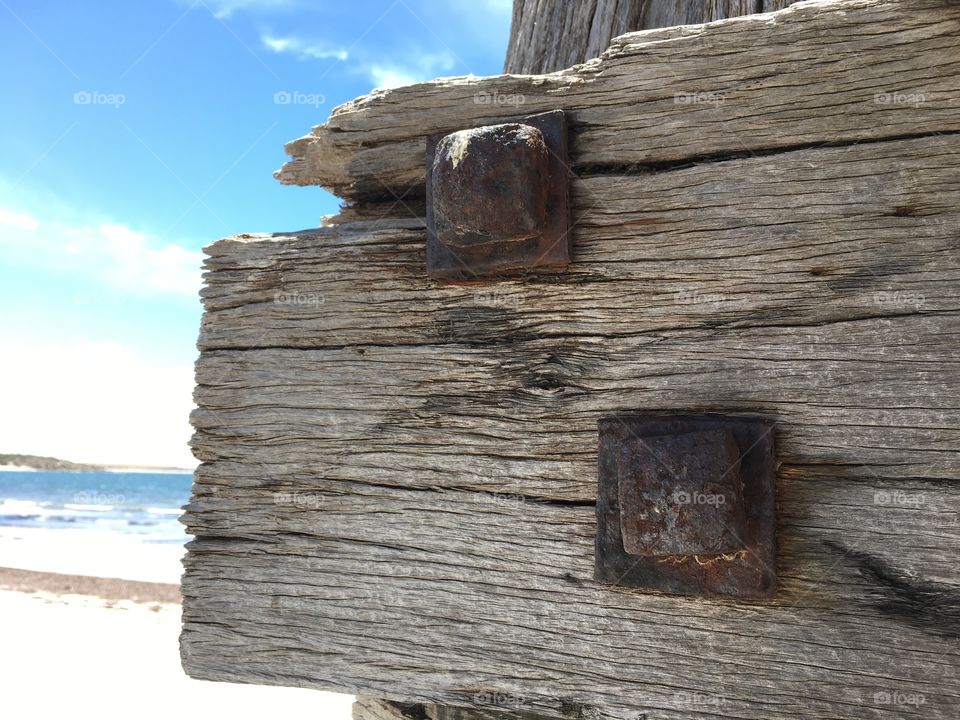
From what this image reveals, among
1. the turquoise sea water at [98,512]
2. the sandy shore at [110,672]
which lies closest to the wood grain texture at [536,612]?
the sandy shore at [110,672]

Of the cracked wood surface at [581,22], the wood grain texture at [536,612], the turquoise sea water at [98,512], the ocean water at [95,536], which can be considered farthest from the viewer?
the turquoise sea water at [98,512]

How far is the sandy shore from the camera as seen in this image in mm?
9875

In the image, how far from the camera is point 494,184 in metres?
1.48

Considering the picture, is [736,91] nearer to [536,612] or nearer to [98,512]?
[536,612]

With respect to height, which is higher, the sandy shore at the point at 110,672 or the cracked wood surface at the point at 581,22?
the cracked wood surface at the point at 581,22

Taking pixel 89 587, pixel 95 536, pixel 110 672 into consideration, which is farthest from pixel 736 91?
pixel 95 536

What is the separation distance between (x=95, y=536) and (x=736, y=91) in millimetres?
30528

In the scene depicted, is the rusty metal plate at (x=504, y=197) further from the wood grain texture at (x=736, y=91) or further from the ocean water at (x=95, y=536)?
the ocean water at (x=95, y=536)

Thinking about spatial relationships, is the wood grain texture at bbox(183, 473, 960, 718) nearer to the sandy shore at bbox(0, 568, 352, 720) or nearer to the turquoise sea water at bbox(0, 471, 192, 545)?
the sandy shore at bbox(0, 568, 352, 720)

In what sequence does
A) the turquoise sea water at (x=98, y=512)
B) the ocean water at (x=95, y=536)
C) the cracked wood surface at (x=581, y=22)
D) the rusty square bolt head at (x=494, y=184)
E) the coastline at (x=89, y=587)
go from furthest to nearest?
the turquoise sea water at (x=98, y=512), the ocean water at (x=95, y=536), the coastline at (x=89, y=587), the cracked wood surface at (x=581, y=22), the rusty square bolt head at (x=494, y=184)

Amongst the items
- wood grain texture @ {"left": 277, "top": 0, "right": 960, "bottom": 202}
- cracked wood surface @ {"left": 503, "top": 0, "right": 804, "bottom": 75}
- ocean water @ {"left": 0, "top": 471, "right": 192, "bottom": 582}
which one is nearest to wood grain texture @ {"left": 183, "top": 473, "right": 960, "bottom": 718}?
wood grain texture @ {"left": 277, "top": 0, "right": 960, "bottom": 202}

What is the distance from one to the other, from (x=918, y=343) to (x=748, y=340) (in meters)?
0.28

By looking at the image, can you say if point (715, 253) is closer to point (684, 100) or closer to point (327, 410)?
point (684, 100)

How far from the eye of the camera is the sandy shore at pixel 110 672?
32.4ft
